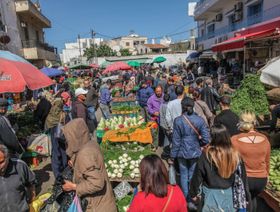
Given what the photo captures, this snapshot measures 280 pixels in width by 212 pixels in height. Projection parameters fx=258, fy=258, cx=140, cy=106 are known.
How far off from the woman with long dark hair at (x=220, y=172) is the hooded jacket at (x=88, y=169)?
1.11 m

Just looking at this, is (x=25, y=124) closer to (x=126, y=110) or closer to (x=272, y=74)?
(x=126, y=110)

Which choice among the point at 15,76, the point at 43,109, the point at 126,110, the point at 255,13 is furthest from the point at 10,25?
the point at 255,13

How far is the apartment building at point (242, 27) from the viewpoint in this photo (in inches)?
420

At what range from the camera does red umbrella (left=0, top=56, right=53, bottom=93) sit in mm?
4262

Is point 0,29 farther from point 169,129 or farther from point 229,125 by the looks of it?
point 229,125

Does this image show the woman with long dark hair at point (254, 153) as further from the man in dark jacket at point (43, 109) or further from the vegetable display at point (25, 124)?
the vegetable display at point (25, 124)

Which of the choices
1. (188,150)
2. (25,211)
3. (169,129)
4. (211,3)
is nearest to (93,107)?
(169,129)

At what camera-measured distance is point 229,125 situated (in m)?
4.54

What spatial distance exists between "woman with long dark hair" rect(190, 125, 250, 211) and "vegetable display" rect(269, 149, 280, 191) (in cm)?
174

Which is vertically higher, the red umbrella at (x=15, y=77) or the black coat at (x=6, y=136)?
the red umbrella at (x=15, y=77)

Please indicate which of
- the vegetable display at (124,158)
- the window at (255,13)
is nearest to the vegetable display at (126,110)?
the vegetable display at (124,158)

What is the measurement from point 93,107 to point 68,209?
658 centimetres

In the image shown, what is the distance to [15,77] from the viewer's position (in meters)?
4.39

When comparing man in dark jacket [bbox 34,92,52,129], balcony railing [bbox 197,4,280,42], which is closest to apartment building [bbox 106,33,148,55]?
balcony railing [bbox 197,4,280,42]
